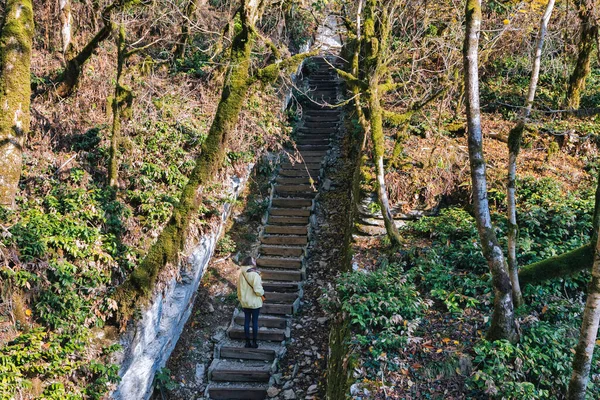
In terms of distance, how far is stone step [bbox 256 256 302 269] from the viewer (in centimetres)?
1036

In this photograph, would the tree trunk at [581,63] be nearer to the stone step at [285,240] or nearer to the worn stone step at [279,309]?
the stone step at [285,240]

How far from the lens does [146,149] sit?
10.1m

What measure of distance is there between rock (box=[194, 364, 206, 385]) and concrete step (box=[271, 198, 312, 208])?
5.40 metres

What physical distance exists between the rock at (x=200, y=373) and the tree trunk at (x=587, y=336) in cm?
603

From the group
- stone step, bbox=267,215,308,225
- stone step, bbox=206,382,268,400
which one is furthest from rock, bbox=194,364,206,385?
stone step, bbox=267,215,308,225

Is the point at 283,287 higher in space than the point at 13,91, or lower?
lower

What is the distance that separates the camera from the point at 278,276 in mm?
10102

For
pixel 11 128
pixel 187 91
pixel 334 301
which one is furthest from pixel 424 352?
pixel 187 91

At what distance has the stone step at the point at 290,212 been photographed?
11977 millimetres

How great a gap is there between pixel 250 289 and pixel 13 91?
533 cm

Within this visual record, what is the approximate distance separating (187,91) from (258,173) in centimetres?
333

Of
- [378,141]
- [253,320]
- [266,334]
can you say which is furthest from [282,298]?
[378,141]

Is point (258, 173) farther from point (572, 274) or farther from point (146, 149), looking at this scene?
point (572, 274)

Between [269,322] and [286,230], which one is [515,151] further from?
[286,230]
